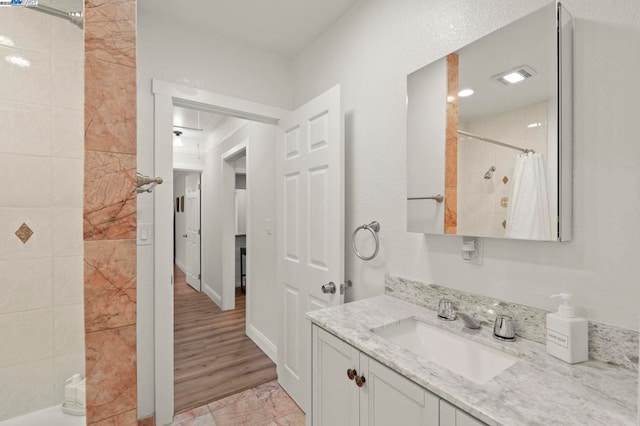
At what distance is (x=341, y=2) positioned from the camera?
181 cm

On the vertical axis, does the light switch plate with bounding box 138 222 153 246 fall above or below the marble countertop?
above

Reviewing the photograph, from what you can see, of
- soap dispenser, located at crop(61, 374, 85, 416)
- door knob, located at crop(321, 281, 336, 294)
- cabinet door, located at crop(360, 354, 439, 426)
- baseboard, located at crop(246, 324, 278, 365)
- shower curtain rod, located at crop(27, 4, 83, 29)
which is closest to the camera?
cabinet door, located at crop(360, 354, 439, 426)

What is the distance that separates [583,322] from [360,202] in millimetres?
1141

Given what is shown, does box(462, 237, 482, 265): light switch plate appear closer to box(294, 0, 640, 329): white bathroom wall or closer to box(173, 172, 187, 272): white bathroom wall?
box(294, 0, 640, 329): white bathroom wall

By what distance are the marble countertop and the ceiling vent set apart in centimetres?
94

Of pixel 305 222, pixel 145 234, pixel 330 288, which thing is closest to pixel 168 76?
pixel 145 234

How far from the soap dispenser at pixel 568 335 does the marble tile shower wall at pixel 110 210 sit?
1.31 m

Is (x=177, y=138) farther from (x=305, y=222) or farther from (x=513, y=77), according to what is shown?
(x=513, y=77)

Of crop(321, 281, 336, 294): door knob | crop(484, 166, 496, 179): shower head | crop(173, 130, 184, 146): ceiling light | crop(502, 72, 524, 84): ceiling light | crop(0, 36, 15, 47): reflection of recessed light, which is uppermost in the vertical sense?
crop(173, 130, 184, 146): ceiling light

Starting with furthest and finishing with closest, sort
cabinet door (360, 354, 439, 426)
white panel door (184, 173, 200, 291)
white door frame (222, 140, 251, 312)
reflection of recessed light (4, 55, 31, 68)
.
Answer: white panel door (184, 173, 200, 291) < white door frame (222, 140, 251, 312) < reflection of recessed light (4, 55, 31, 68) < cabinet door (360, 354, 439, 426)

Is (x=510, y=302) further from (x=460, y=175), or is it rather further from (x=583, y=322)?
(x=460, y=175)

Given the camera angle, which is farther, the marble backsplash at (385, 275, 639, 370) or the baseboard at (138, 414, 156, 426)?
the baseboard at (138, 414, 156, 426)

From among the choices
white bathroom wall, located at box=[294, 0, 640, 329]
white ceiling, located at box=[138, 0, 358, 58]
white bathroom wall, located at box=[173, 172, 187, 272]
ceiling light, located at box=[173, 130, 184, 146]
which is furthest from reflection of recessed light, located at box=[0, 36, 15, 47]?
white bathroom wall, located at box=[173, 172, 187, 272]

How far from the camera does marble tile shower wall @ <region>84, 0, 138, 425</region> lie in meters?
0.84
